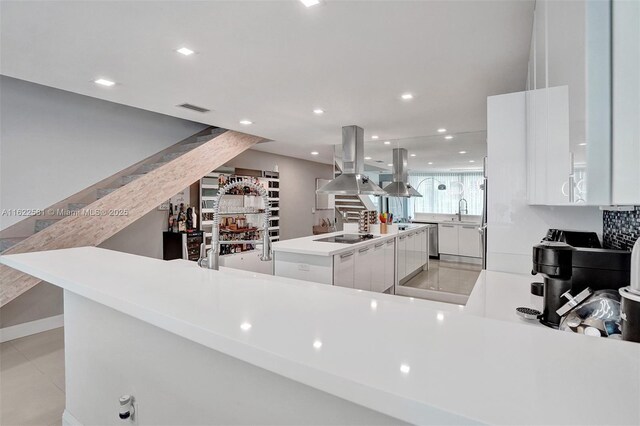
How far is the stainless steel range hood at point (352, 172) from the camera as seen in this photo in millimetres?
4543

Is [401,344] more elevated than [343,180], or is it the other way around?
[343,180]

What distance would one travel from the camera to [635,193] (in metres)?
0.54

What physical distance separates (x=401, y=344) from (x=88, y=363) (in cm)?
194

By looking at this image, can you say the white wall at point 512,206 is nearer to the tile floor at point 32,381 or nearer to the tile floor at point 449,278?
the tile floor at point 449,278

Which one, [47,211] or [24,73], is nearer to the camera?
[24,73]

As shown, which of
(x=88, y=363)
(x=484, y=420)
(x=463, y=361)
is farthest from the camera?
(x=88, y=363)

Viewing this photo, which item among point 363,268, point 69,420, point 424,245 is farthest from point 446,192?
point 69,420

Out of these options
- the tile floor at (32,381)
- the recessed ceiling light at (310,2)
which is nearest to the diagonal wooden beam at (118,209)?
the tile floor at (32,381)

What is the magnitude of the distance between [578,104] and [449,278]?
4.42 metres

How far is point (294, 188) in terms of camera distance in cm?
779

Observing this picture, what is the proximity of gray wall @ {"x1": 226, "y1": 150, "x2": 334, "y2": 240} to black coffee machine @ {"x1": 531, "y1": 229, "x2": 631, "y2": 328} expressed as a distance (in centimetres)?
582

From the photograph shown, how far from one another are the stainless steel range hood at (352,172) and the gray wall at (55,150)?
269cm

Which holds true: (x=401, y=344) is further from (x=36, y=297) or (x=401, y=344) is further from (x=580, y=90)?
(x=36, y=297)

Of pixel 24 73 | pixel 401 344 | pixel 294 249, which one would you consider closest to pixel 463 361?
pixel 401 344
